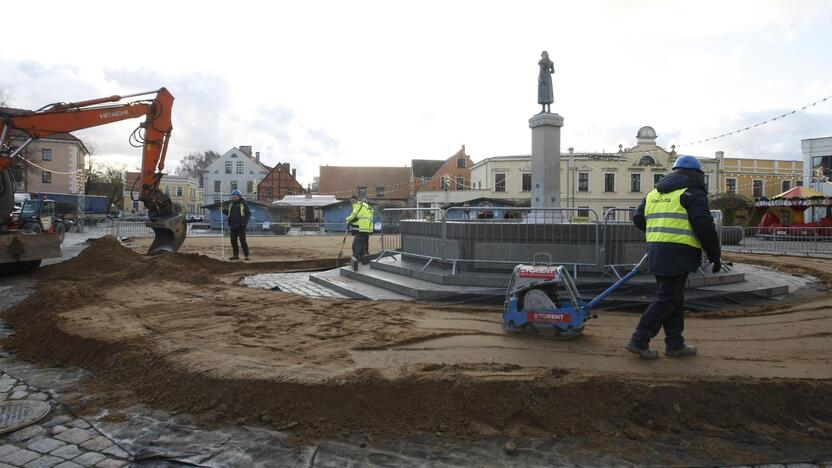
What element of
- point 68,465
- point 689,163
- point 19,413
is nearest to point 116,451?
point 68,465

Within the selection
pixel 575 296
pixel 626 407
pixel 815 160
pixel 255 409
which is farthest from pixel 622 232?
pixel 815 160

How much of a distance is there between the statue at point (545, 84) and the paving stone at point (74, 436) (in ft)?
37.2

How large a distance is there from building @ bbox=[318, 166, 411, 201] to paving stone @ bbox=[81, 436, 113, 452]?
65.6 m

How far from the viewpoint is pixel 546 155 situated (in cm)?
1273

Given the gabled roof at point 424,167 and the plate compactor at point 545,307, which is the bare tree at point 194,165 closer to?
the gabled roof at point 424,167

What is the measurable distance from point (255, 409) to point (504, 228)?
18.9 ft

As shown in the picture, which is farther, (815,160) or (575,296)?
(815,160)

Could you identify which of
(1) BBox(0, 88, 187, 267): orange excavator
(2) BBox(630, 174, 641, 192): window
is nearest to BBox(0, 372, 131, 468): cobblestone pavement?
(1) BBox(0, 88, 187, 267): orange excavator

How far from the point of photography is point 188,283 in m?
9.97

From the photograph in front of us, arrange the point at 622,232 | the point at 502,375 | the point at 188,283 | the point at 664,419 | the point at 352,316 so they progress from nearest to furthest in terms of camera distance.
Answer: the point at 664,419, the point at 502,375, the point at 352,316, the point at 622,232, the point at 188,283

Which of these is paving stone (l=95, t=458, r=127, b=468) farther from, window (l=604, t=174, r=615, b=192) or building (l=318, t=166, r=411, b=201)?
building (l=318, t=166, r=411, b=201)

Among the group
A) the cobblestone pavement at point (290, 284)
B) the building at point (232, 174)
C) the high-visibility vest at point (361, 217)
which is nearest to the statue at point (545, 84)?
the high-visibility vest at point (361, 217)

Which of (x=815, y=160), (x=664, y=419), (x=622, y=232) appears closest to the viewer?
(x=664, y=419)

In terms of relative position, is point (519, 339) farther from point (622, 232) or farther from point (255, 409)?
point (622, 232)
